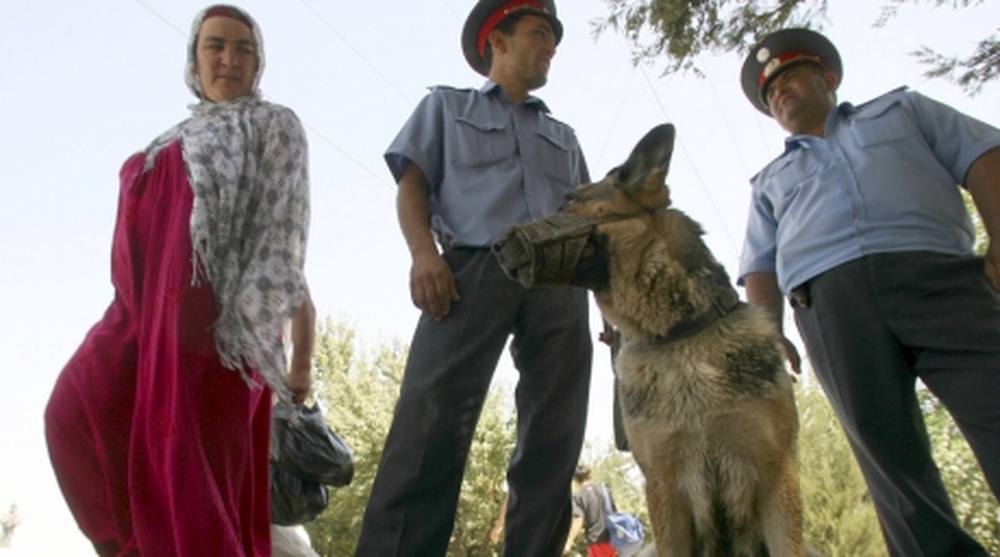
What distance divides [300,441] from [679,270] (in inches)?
69.0

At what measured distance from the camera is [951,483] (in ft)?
48.2

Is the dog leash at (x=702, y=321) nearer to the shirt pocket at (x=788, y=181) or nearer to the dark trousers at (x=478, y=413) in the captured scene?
the dark trousers at (x=478, y=413)

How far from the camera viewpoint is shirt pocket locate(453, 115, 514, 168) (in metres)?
3.56

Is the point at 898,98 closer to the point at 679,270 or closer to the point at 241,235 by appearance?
the point at 679,270

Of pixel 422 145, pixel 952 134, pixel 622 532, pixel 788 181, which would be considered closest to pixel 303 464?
pixel 422 145

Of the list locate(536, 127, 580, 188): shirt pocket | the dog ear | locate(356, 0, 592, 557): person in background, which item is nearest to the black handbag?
locate(356, 0, 592, 557): person in background

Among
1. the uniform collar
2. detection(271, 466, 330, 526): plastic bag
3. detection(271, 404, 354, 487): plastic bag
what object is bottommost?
detection(271, 466, 330, 526): plastic bag

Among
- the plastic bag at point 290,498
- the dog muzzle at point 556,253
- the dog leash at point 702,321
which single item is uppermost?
the dog muzzle at point 556,253

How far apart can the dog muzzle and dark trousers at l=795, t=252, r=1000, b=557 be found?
3.12 ft

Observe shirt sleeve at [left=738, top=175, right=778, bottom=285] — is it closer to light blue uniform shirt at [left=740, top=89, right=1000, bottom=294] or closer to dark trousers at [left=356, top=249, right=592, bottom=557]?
light blue uniform shirt at [left=740, top=89, right=1000, bottom=294]

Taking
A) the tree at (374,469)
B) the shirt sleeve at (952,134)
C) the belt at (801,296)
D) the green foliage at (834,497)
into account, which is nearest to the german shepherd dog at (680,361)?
the belt at (801,296)

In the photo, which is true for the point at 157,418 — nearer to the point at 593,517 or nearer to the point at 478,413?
the point at 478,413

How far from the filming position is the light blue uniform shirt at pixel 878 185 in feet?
10.7

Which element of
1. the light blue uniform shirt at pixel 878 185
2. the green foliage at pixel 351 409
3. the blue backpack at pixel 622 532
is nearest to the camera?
the light blue uniform shirt at pixel 878 185
